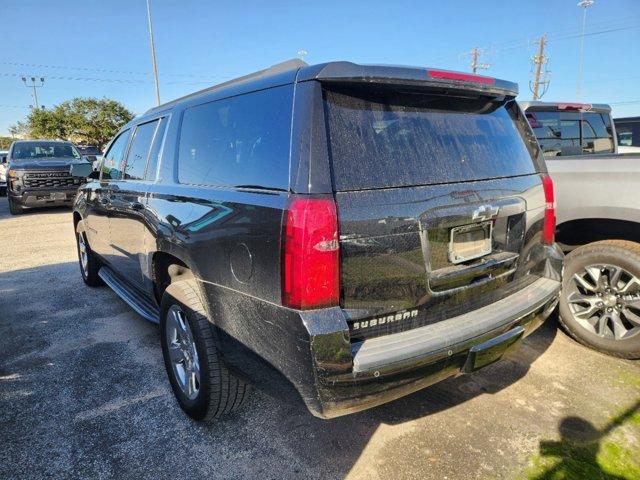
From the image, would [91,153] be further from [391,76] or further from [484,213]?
[484,213]

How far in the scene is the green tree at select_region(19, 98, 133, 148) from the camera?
38.6 meters

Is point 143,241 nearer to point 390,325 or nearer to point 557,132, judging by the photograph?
point 390,325

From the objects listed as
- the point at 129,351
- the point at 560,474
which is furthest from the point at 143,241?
the point at 560,474

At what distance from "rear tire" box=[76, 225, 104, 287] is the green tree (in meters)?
37.3

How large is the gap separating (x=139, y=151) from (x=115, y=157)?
2.91 ft

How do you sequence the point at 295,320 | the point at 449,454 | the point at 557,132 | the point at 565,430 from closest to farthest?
the point at 295,320 < the point at 449,454 < the point at 565,430 < the point at 557,132

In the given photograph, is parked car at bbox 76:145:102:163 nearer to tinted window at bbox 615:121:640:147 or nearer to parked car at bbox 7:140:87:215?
parked car at bbox 7:140:87:215

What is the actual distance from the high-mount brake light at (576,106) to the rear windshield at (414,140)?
9.16 ft

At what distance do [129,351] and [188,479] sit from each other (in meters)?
1.73

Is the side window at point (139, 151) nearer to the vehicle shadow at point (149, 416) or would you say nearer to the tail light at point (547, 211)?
the vehicle shadow at point (149, 416)

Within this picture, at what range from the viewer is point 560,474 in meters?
2.22

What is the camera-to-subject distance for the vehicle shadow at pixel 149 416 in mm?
2359

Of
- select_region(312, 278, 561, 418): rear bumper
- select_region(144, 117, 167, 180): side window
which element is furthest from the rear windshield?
select_region(144, 117, 167, 180): side window

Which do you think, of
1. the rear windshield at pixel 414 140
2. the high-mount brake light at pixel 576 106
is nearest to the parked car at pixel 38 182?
the high-mount brake light at pixel 576 106
